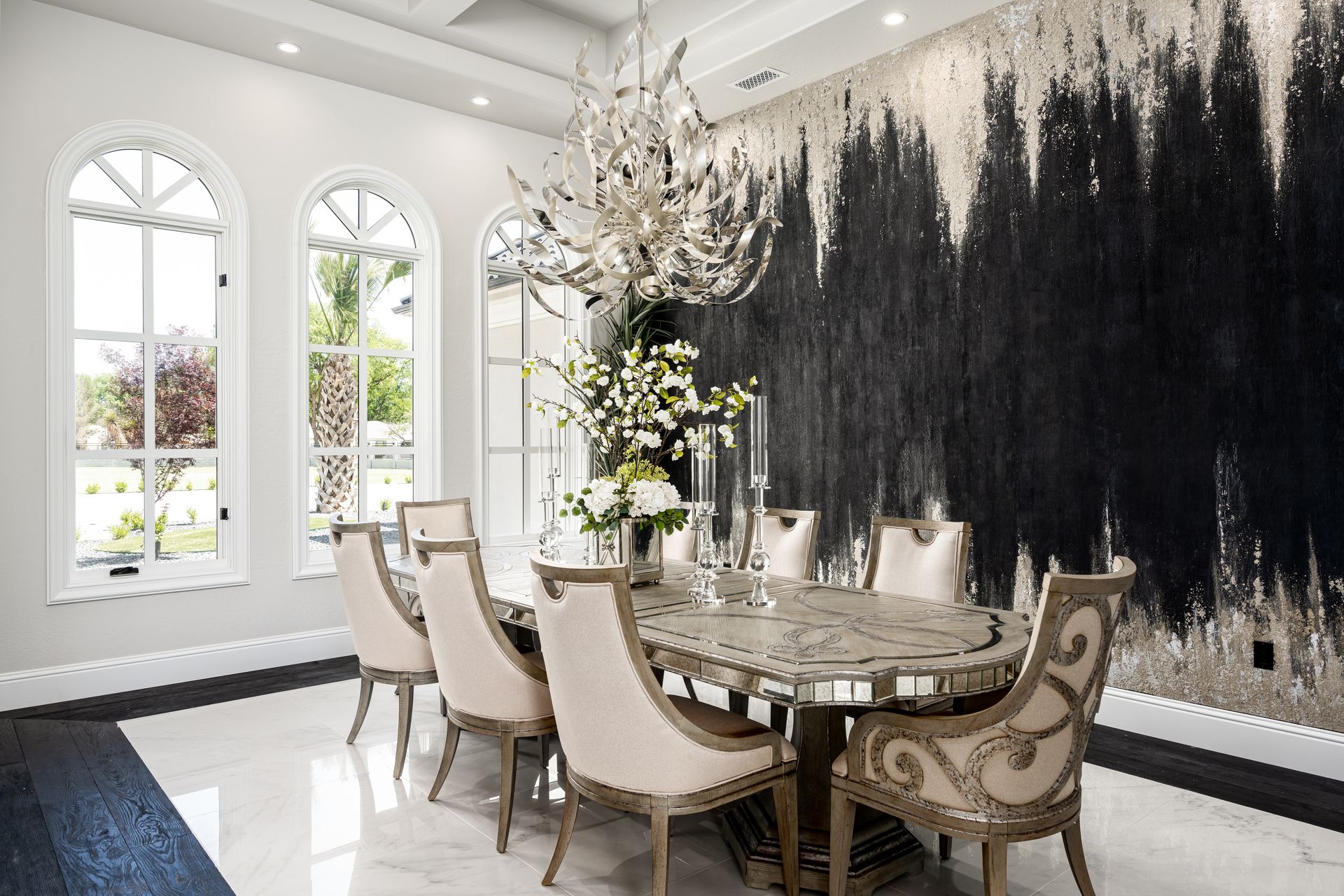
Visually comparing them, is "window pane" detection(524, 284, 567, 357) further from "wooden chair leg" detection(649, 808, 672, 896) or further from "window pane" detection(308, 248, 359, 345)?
"wooden chair leg" detection(649, 808, 672, 896)

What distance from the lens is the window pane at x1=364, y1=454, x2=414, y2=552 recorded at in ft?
17.4

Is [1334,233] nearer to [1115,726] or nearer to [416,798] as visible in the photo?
[1115,726]

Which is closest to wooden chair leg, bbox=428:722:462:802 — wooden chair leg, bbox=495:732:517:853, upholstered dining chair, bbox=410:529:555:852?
upholstered dining chair, bbox=410:529:555:852

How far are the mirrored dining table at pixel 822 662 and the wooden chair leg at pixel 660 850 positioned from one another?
344 mm

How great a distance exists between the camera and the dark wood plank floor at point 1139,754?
2957mm

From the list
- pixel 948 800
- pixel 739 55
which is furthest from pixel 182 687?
pixel 739 55

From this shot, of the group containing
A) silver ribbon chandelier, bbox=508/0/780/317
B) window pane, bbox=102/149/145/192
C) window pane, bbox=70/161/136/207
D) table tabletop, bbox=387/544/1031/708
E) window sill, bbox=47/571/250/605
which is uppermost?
window pane, bbox=102/149/145/192

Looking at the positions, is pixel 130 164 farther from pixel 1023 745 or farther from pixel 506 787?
pixel 1023 745

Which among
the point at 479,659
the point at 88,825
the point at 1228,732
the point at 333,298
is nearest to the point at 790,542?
the point at 479,659

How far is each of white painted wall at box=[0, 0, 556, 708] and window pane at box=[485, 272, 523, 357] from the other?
23cm

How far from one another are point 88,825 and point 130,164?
3.36m

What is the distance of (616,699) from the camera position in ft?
6.75

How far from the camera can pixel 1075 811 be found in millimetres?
2033

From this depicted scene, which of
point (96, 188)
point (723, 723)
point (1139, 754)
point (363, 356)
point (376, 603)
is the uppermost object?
point (96, 188)
